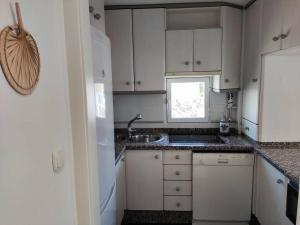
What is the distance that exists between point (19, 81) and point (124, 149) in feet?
5.43

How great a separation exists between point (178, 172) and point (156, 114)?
31.3 inches

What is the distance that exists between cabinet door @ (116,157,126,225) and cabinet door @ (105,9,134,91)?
2.74 ft

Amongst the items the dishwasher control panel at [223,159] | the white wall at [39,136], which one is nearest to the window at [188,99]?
the dishwasher control panel at [223,159]

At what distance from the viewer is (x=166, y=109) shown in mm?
2916

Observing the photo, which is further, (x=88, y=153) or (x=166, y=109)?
(x=166, y=109)

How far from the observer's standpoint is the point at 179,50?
99.8 inches

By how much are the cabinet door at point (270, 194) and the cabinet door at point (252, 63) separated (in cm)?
49

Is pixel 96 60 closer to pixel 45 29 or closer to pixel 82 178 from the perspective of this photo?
pixel 45 29

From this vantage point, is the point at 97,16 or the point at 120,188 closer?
the point at 97,16

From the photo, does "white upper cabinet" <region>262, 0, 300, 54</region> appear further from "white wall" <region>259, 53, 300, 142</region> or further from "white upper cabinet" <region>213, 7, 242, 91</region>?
"white upper cabinet" <region>213, 7, 242, 91</region>

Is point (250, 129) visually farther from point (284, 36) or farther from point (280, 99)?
point (284, 36)

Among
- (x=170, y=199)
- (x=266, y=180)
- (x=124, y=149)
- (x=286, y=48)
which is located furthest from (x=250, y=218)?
(x=286, y=48)

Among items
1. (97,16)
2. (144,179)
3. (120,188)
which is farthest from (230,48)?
(120,188)

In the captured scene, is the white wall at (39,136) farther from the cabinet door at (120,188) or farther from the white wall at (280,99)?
the white wall at (280,99)
